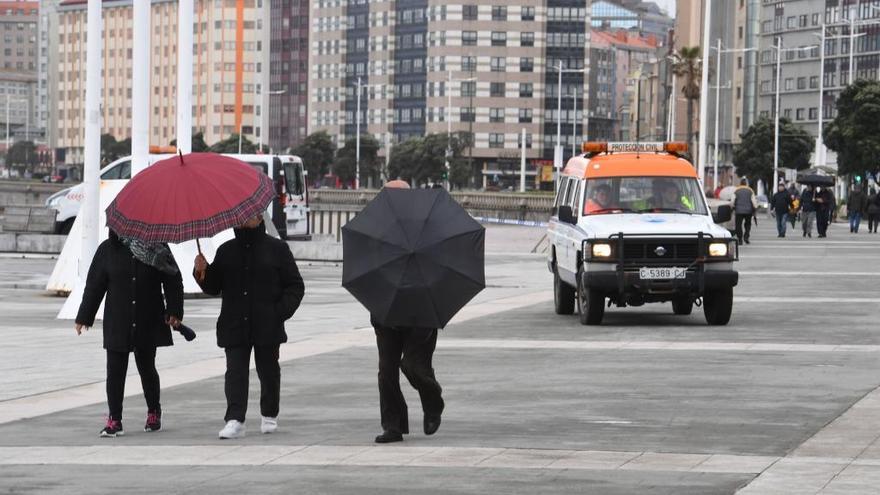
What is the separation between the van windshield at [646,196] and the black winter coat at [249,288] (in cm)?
1135

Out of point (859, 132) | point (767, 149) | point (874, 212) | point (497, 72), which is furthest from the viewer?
point (497, 72)

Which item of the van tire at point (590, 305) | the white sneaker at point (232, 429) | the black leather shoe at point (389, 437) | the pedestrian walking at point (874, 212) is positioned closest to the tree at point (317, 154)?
the pedestrian walking at point (874, 212)

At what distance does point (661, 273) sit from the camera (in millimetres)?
21781

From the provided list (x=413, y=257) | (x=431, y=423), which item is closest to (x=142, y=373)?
(x=431, y=423)

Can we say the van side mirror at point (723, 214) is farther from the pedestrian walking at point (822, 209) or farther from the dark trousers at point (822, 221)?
the dark trousers at point (822, 221)

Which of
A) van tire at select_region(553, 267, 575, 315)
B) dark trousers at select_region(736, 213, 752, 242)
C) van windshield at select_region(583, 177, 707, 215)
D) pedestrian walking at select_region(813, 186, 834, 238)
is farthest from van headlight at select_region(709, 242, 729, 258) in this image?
pedestrian walking at select_region(813, 186, 834, 238)

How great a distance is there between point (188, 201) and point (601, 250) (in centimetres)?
1078

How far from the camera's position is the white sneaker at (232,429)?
39.4 feet

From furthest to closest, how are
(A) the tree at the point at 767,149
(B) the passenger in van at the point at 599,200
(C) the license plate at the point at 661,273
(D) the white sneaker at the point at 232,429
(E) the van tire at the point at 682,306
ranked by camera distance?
(A) the tree at the point at 767,149, (E) the van tire at the point at 682,306, (B) the passenger in van at the point at 599,200, (C) the license plate at the point at 661,273, (D) the white sneaker at the point at 232,429

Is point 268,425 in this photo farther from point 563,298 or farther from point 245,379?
point 563,298

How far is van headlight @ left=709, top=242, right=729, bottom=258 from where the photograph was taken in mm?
21828

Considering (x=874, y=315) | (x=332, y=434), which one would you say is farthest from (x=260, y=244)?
(x=874, y=315)

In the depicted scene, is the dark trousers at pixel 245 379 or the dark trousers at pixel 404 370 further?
the dark trousers at pixel 245 379

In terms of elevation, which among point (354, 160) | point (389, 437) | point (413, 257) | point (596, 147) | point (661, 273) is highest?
point (596, 147)
